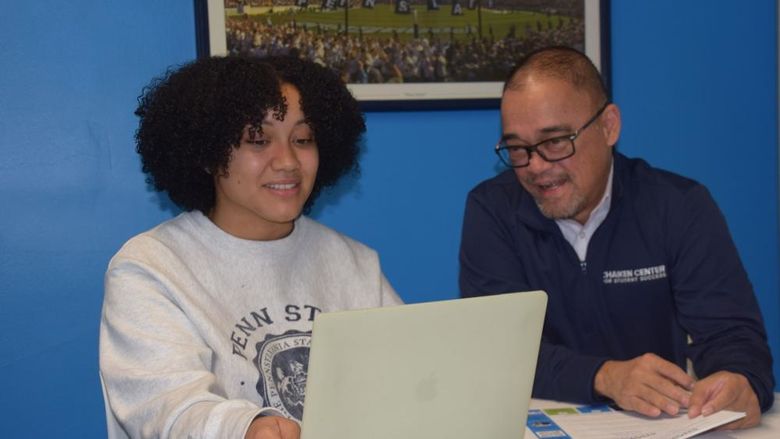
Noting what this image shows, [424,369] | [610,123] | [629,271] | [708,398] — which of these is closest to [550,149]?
[610,123]

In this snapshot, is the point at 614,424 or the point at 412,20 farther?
the point at 412,20

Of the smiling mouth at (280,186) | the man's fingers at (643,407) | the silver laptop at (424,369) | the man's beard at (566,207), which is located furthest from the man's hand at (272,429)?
the man's beard at (566,207)

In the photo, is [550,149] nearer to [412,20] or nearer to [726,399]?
[726,399]

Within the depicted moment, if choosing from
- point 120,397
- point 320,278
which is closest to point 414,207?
point 320,278

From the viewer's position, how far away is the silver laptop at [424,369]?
1.00 meters

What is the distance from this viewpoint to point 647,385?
5.14 ft

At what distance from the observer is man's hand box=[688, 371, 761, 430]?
5.00 feet

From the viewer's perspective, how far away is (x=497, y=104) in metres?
2.61

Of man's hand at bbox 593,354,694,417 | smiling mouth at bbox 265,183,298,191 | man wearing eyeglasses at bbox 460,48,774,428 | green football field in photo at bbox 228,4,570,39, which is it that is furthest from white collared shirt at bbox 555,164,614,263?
green football field in photo at bbox 228,4,570,39

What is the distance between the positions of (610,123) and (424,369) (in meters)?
1.14

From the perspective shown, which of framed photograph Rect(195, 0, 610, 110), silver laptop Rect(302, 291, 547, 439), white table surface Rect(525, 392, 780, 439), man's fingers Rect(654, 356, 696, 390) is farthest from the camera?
framed photograph Rect(195, 0, 610, 110)

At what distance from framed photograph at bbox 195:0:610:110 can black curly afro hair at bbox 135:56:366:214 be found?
1.83 ft

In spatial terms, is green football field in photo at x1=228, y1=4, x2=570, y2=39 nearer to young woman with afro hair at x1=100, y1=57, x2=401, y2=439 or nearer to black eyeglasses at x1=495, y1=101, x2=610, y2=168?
young woman with afro hair at x1=100, y1=57, x2=401, y2=439

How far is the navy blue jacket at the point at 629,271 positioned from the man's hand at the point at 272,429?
726 mm
